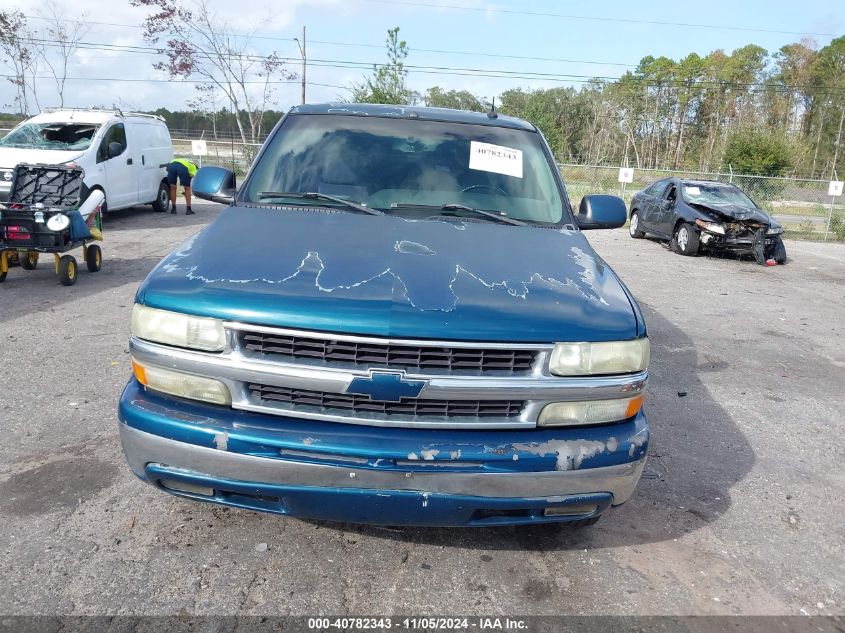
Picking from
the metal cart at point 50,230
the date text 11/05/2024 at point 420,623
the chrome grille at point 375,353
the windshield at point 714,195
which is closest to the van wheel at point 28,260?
the metal cart at point 50,230

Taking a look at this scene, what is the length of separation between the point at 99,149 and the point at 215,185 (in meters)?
9.65

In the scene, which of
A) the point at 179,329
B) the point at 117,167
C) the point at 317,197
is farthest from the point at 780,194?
the point at 179,329

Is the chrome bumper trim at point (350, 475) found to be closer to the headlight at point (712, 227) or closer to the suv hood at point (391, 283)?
the suv hood at point (391, 283)

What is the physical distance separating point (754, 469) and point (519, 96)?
2639 inches

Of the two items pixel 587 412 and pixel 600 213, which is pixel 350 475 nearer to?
pixel 587 412

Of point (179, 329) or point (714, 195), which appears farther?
point (714, 195)

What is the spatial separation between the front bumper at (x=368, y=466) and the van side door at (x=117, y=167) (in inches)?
449

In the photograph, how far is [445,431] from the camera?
2.45 m

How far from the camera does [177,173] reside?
1494cm

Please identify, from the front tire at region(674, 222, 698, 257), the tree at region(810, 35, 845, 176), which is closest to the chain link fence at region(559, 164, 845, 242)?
the front tire at region(674, 222, 698, 257)

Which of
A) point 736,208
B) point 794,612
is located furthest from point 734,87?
point 794,612

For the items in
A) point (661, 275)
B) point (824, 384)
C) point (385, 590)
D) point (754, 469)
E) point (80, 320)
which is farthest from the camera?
point (661, 275)

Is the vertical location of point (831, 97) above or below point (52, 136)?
above

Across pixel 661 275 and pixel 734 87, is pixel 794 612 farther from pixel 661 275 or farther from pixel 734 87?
pixel 734 87
